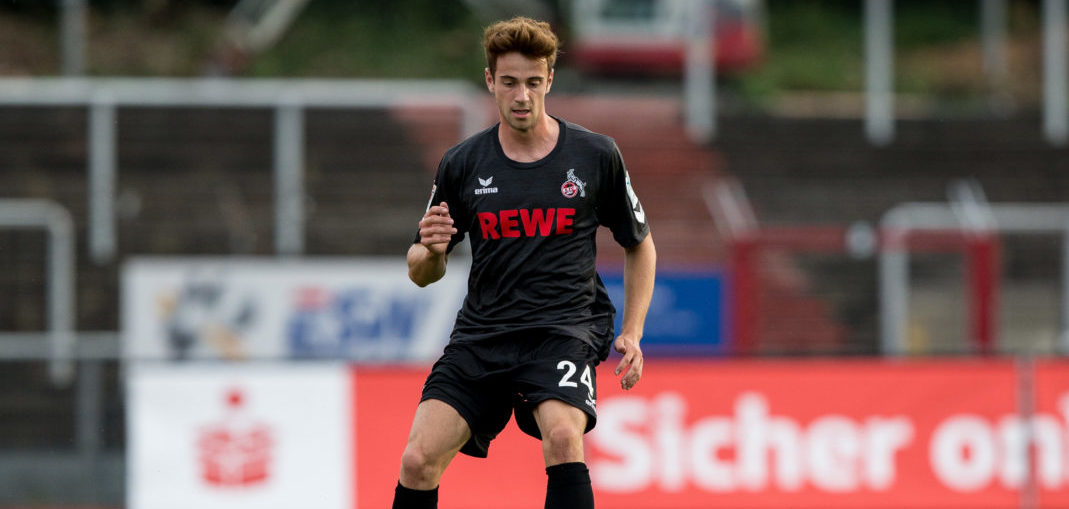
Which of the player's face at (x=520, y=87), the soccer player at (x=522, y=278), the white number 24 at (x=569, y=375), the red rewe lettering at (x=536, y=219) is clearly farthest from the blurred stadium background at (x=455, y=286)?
the player's face at (x=520, y=87)

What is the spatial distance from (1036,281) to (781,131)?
6960 millimetres

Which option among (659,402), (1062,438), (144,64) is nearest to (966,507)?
(1062,438)

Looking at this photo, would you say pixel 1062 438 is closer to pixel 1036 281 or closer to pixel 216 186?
pixel 1036 281

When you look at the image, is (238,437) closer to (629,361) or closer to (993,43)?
(629,361)

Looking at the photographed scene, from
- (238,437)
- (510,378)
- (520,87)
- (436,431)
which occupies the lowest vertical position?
(238,437)

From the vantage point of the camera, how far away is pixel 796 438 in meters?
10.0

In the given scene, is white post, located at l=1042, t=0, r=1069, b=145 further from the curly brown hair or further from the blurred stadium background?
the curly brown hair

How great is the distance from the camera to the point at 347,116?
16.2 meters

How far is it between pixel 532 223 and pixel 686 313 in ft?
29.1

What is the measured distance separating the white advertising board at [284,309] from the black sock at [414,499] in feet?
25.1

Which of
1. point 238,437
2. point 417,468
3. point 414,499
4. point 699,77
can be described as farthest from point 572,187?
point 699,77

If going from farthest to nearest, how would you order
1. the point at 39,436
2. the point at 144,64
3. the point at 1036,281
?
the point at 144,64
the point at 1036,281
the point at 39,436

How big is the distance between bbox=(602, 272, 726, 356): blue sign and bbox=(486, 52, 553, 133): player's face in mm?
8776

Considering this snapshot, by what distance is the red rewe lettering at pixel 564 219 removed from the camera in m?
5.54
